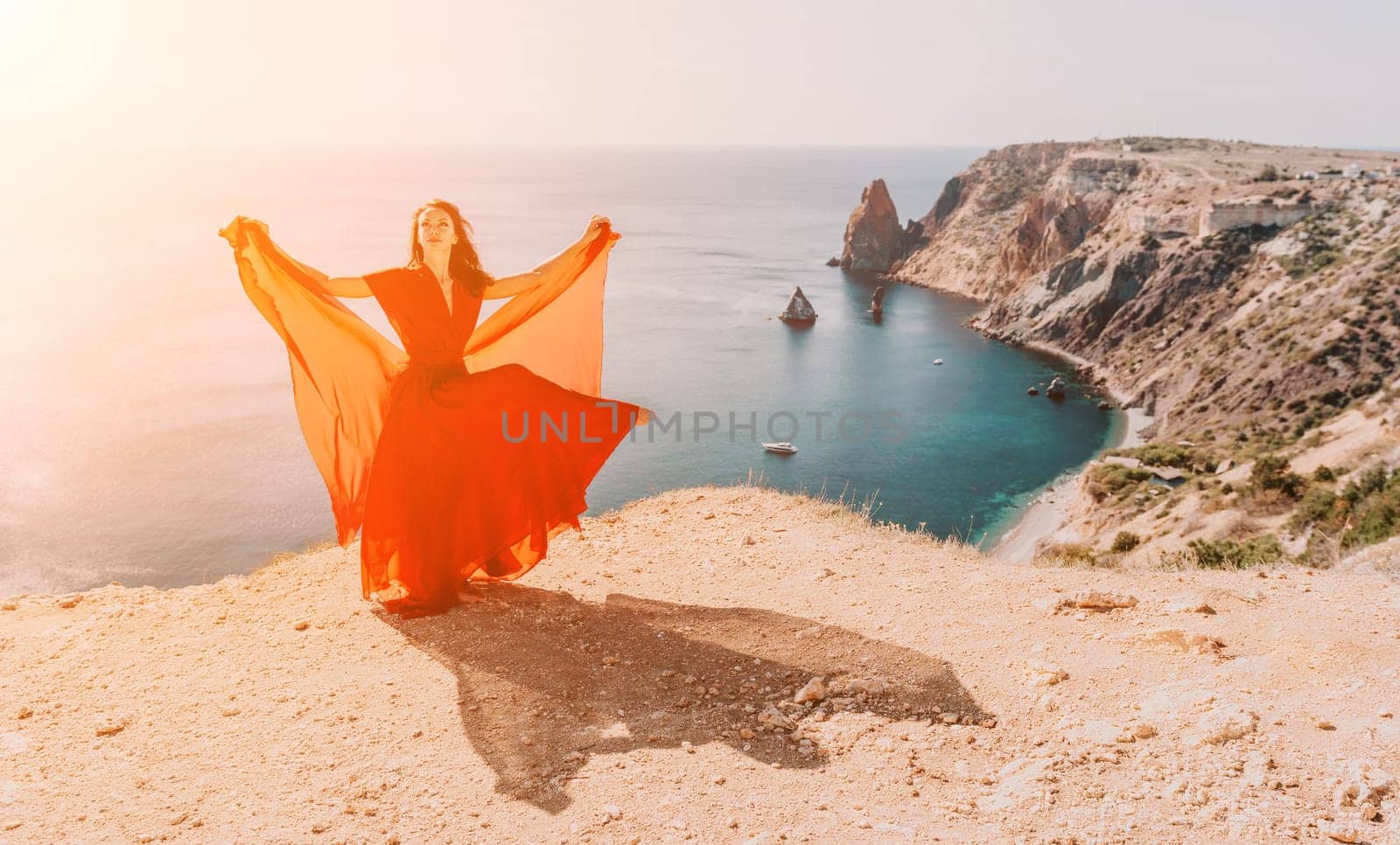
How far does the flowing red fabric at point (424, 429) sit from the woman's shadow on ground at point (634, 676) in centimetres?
55

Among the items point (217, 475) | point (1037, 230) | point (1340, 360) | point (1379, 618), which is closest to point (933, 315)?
point (1037, 230)

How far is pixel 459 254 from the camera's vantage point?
695cm

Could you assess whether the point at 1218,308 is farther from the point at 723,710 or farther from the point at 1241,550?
the point at 723,710

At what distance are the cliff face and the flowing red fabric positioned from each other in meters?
35.2

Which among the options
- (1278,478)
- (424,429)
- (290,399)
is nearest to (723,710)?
Result: (424,429)

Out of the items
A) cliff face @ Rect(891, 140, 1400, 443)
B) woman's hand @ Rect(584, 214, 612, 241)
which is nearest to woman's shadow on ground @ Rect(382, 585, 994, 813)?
woman's hand @ Rect(584, 214, 612, 241)

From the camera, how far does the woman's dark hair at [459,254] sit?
22.6 feet

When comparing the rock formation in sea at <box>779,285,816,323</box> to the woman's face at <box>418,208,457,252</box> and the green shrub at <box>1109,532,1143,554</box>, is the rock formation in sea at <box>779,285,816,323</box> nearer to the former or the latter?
the green shrub at <box>1109,532,1143,554</box>

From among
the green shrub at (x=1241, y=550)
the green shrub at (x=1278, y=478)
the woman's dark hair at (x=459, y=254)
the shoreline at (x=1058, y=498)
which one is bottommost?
the shoreline at (x=1058, y=498)

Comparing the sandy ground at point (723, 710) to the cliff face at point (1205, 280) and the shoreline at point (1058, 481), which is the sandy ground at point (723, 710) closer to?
the shoreline at point (1058, 481)

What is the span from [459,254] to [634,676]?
341 cm

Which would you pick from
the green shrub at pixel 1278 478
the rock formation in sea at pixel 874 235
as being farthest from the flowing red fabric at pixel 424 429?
the rock formation in sea at pixel 874 235

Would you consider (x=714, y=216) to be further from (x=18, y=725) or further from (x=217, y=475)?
(x=18, y=725)

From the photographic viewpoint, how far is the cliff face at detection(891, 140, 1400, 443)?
134ft
